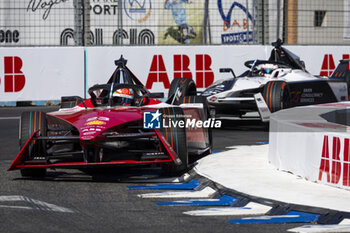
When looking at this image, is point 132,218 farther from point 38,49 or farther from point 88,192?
point 38,49

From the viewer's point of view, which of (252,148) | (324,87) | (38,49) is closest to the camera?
(252,148)

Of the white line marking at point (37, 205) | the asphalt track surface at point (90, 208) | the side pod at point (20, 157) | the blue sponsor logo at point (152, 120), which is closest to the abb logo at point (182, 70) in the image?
the asphalt track surface at point (90, 208)

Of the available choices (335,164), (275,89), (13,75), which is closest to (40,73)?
(13,75)

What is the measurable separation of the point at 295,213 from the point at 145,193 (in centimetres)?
155

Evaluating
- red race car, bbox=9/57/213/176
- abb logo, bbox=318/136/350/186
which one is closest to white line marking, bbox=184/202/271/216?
→ abb logo, bbox=318/136/350/186

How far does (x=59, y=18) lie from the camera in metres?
15.6

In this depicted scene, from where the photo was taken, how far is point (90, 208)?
5.45m

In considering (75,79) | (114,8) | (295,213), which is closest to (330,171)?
(295,213)

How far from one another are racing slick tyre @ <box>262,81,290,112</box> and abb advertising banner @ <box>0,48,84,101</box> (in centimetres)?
556

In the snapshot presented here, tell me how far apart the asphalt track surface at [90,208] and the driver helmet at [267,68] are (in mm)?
5433

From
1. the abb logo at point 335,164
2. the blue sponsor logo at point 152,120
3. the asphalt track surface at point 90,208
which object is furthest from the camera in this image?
the blue sponsor logo at point 152,120

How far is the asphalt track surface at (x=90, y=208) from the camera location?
4.74m

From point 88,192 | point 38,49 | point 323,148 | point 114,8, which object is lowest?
point 88,192

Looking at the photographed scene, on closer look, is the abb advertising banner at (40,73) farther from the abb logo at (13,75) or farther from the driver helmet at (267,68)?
the driver helmet at (267,68)
